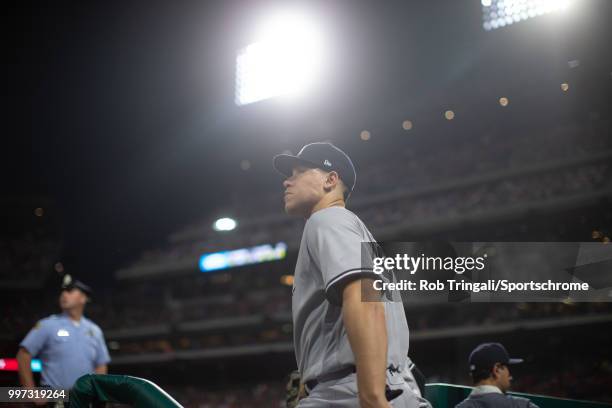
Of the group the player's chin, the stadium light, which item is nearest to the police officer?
the player's chin

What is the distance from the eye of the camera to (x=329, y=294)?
1.79m

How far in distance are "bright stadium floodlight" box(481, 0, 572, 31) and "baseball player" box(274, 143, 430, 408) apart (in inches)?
677

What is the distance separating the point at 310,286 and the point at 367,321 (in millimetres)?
287

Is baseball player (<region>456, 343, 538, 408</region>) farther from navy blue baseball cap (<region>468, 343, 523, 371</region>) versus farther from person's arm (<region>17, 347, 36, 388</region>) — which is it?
person's arm (<region>17, 347, 36, 388</region>)

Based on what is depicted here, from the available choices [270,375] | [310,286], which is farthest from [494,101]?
[310,286]

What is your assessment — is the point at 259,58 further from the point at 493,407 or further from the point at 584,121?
the point at 493,407

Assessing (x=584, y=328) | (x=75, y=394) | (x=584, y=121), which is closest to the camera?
(x=75, y=394)

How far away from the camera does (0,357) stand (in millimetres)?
24062

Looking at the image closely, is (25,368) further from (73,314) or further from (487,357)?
(487,357)

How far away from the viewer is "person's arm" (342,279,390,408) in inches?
64.6

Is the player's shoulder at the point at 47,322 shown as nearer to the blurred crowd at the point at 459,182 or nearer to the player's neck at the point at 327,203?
the player's neck at the point at 327,203

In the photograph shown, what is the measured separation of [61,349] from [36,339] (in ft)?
0.68

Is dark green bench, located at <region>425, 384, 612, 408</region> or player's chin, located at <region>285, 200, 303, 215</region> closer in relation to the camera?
player's chin, located at <region>285, 200, 303, 215</region>

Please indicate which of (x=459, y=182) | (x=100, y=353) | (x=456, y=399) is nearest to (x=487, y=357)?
(x=456, y=399)
